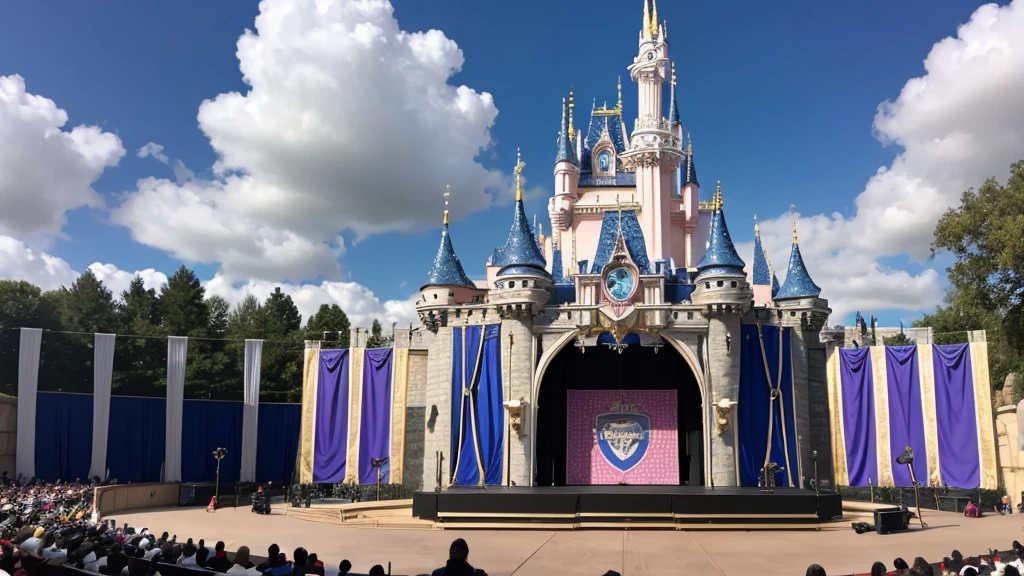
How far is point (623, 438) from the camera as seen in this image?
31.0 meters

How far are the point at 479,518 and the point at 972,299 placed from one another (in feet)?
59.9

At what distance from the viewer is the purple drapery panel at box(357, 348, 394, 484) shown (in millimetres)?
32822

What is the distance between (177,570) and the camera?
9.12 meters

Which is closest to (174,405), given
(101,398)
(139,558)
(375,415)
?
(101,398)

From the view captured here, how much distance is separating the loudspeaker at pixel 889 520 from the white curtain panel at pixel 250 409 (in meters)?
27.4

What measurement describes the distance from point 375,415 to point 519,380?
25.9ft

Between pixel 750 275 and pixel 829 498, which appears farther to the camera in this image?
pixel 750 275

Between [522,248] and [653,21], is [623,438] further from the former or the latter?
[653,21]

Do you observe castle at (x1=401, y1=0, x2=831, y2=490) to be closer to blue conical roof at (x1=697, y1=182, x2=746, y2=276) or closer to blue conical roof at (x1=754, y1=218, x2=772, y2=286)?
blue conical roof at (x1=697, y1=182, x2=746, y2=276)

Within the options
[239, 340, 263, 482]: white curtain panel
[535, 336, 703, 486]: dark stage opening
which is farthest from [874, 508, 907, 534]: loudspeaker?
[239, 340, 263, 482]: white curtain panel

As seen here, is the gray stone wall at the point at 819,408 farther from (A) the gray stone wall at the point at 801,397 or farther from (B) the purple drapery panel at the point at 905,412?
(B) the purple drapery panel at the point at 905,412

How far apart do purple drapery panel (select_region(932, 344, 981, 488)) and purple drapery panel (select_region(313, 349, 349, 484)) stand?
25.2 metres

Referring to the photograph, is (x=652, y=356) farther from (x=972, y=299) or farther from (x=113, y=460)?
(x=113, y=460)

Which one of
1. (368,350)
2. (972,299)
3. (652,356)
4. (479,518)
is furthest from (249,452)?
(972,299)
